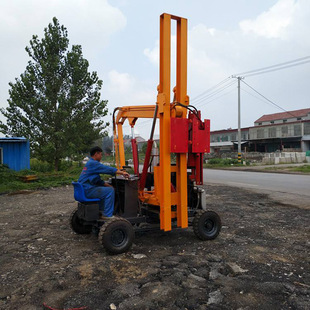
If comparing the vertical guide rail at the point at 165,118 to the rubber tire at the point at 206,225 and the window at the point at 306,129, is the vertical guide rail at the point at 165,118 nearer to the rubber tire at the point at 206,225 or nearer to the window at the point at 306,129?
the rubber tire at the point at 206,225

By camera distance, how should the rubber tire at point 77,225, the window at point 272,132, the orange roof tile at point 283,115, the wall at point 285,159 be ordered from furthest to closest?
the orange roof tile at point 283,115, the window at point 272,132, the wall at point 285,159, the rubber tire at point 77,225

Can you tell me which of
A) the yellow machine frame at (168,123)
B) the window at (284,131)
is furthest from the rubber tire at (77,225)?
the window at (284,131)

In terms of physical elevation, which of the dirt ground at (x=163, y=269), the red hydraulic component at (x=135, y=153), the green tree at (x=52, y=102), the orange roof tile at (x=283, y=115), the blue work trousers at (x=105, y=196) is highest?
the orange roof tile at (x=283, y=115)

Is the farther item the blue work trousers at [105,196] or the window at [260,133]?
the window at [260,133]

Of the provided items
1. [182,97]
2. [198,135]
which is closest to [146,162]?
[198,135]

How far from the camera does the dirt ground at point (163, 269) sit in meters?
3.15

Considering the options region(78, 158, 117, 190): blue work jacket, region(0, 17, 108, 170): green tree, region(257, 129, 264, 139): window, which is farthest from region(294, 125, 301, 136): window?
region(78, 158, 117, 190): blue work jacket

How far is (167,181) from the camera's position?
489 cm

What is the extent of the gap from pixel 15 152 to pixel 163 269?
15.1 m

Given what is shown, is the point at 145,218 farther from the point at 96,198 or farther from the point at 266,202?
the point at 266,202

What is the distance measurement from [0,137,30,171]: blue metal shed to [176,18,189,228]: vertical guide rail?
44.9ft

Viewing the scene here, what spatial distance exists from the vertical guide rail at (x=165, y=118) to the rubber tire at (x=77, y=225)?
1.83 metres

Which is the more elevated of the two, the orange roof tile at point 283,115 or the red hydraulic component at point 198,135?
the orange roof tile at point 283,115

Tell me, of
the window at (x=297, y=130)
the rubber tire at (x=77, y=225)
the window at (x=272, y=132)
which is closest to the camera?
the rubber tire at (x=77, y=225)
